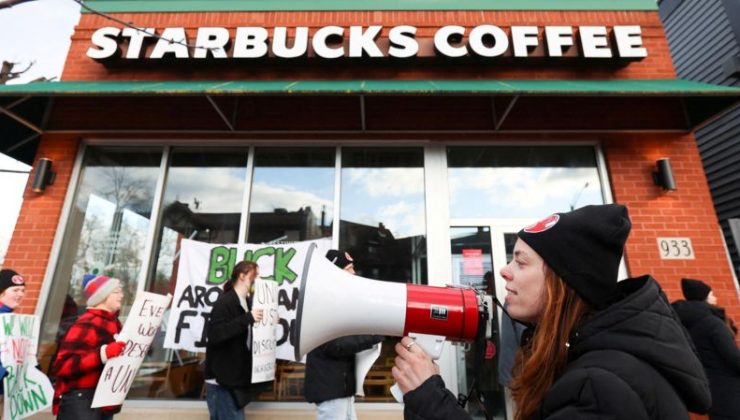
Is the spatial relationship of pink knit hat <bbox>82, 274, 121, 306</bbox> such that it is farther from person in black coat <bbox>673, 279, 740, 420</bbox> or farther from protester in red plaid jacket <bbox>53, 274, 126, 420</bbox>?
person in black coat <bbox>673, 279, 740, 420</bbox>

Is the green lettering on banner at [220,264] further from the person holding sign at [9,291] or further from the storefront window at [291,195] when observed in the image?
the person holding sign at [9,291]

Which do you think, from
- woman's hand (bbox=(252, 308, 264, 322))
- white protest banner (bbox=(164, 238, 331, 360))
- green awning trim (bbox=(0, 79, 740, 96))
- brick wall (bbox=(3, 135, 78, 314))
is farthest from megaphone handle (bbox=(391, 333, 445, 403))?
brick wall (bbox=(3, 135, 78, 314))

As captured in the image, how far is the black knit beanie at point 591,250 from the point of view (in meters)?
1.03

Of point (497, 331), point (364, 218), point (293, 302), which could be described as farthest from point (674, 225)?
point (293, 302)


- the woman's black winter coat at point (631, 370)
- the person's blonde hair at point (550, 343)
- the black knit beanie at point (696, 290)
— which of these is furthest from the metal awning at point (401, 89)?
the woman's black winter coat at point (631, 370)

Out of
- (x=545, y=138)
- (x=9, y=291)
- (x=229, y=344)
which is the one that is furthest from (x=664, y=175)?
(x=9, y=291)

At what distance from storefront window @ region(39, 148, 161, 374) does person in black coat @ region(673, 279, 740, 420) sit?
6.11 metres

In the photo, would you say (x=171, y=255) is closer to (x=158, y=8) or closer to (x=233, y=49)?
(x=233, y=49)

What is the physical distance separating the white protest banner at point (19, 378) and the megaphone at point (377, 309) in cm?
270

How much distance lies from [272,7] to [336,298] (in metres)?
5.55

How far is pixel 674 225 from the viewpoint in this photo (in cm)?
454

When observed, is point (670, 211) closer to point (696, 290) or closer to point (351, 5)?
point (696, 290)

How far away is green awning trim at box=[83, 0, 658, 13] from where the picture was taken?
543 centimetres

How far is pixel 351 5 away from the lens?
5.55 metres
